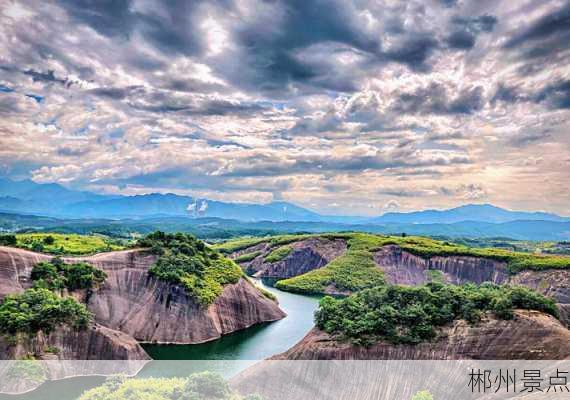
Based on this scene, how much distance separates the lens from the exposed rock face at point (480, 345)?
30.7 m

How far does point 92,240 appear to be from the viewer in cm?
7875

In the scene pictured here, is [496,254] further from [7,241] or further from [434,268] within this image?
[7,241]

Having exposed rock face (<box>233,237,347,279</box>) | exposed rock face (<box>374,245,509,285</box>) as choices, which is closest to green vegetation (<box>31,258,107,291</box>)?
exposed rock face (<box>374,245,509,285</box>)

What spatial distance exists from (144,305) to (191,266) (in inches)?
310

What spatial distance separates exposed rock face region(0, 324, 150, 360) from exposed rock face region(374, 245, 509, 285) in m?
64.1

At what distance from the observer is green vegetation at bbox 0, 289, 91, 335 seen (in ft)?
128

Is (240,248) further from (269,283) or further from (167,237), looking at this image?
(167,237)

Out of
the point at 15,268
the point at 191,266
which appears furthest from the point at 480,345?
the point at 15,268

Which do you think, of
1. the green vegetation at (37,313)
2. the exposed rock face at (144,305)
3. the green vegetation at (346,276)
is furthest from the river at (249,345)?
the green vegetation at (346,276)

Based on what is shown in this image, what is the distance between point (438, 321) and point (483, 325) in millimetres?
3157

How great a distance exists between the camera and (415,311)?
35.4 meters

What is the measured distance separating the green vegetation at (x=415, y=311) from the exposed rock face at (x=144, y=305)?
21.4 meters

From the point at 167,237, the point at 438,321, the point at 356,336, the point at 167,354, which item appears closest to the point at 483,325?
the point at 438,321

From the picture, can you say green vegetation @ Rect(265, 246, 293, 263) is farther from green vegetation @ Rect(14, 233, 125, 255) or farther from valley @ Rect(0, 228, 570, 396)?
green vegetation @ Rect(14, 233, 125, 255)
